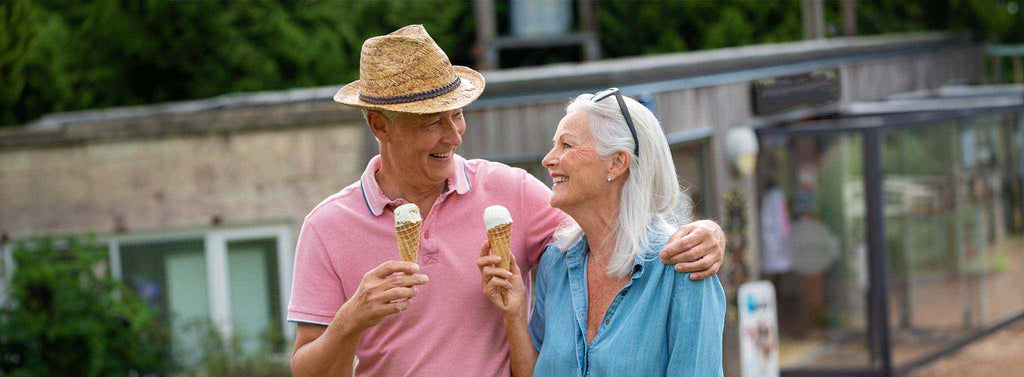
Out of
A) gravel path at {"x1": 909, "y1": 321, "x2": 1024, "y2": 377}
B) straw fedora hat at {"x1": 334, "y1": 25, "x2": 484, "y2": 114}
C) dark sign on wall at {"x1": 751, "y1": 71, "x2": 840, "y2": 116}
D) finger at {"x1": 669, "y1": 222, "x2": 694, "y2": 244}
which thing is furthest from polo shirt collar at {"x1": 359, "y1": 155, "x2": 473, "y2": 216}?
gravel path at {"x1": 909, "y1": 321, "x2": 1024, "y2": 377}

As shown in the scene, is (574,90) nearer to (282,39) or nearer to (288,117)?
(288,117)

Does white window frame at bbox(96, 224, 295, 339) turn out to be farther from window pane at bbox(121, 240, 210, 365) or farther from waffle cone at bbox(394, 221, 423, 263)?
waffle cone at bbox(394, 221, 423, 263)

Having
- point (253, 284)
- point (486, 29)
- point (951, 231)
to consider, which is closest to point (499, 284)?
point (253, 284)

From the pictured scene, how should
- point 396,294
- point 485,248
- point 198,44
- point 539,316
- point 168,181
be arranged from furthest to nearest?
point 198,44
point 168,181
point 539,316
point 485,248
point 396,294

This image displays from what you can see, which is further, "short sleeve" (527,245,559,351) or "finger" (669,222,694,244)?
"short sleeve" (527,245,559,351)

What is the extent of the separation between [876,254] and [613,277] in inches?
284

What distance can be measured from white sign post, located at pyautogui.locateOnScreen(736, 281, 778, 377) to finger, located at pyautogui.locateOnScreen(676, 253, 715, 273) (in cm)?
548

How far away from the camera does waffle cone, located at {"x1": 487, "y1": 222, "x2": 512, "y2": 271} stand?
9.59 feet

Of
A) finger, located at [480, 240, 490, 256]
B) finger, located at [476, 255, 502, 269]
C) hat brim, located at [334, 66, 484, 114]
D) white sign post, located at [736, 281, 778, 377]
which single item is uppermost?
hat brim, located at [334, 66, 484, 114]

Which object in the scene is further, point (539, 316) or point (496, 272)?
point (539, 316)

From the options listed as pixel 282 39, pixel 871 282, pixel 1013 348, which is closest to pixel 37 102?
pixel 282 39

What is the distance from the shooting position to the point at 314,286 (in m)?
3.06

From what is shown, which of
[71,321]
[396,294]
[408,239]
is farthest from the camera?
[71,321]

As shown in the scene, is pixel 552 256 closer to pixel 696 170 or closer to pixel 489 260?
pixel 489 260
